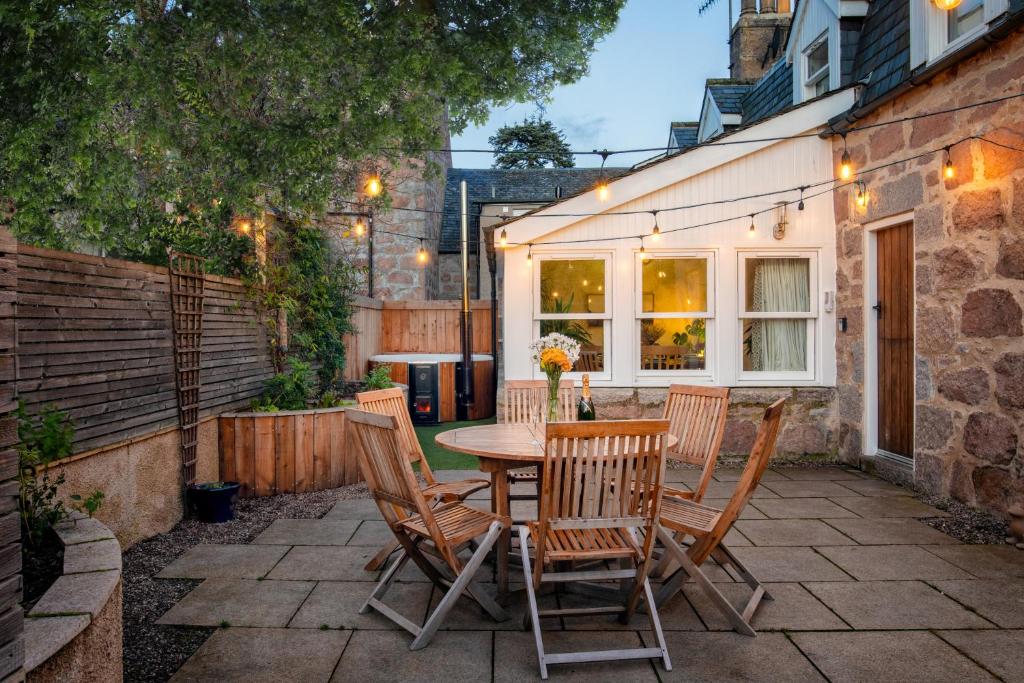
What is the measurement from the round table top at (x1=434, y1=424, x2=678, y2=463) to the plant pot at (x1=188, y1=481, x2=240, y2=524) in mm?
1969

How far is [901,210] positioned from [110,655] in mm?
6093

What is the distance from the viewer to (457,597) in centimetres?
300

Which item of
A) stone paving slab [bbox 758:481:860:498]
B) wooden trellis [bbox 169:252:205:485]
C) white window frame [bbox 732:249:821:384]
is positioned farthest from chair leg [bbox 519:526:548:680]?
white window frame [bbox 732:249:821:384]

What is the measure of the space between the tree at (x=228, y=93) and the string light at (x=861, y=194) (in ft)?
9.23

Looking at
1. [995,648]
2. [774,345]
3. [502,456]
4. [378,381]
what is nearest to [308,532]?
[502,456]

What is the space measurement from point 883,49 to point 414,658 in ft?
21.2

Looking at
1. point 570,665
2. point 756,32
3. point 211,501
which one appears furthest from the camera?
point 756,32

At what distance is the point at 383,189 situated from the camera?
25.2 feet

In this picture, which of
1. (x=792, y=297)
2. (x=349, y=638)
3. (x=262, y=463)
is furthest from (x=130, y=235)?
(x=792, y=297)

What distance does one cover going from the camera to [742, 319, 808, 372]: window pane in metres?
6.92

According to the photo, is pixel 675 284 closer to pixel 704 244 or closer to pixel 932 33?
pixel 704 244

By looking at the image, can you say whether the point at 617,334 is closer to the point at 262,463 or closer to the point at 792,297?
the point at 792,297

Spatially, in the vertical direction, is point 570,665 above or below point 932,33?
below

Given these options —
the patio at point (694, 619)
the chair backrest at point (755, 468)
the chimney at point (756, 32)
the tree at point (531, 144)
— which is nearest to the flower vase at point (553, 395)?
the patio at point (694, 619)
